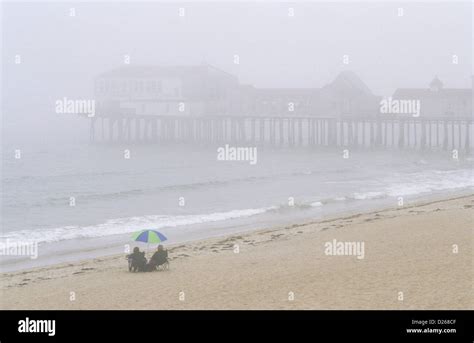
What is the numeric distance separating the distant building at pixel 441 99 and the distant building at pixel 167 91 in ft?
45.4

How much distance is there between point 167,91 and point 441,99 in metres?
20.4

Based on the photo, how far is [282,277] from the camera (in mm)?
12102

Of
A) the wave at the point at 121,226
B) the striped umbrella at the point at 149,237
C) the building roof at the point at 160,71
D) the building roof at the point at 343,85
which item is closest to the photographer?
the striped umbrella at the point at 149,237

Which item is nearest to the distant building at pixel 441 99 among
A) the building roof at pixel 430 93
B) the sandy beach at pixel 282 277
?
the building roof at pixel 430 93

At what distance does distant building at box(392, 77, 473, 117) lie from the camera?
52094 millimetres

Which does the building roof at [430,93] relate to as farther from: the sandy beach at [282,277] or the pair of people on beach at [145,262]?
the pair of people on beach at [145,262]

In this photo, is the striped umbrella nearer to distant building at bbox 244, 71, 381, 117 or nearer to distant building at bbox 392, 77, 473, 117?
distant building at bbox 392, 77, 473, 117

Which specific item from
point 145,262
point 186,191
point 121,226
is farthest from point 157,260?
point 186,191

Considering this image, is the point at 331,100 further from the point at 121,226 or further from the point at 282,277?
the point at 282,277

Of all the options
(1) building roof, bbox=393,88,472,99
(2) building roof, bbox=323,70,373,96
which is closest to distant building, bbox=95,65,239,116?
(2) building roof, bbox=323,70,373,96

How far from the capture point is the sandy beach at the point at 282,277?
10344 mm
